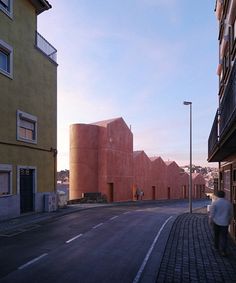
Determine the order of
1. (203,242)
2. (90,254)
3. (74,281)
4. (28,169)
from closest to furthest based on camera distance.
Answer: (74,281) → (90,254) → (203,242) → (28,169)

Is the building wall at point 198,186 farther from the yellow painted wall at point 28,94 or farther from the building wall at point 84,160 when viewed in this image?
the yellow painted wall at point 28,94

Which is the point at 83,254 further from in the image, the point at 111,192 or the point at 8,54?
the point at 111,192

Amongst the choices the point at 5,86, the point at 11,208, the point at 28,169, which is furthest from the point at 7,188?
the point at 5,86

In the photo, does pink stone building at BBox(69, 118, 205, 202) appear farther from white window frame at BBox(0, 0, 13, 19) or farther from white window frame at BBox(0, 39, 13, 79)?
white window frame at BBox(0, 0, 13, 19)

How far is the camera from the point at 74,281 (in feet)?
25.5

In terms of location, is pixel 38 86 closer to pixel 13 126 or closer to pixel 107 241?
pixel 13 126

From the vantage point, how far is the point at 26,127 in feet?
72.9

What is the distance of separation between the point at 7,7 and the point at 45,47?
16.6 feet

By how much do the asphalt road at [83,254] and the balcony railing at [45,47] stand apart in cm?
1207

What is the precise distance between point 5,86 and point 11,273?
13.0m

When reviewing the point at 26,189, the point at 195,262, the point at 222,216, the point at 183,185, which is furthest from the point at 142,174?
the point at 195,262

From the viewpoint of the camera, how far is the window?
69.2 feet

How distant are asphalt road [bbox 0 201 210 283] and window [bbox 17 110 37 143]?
6.40 metres

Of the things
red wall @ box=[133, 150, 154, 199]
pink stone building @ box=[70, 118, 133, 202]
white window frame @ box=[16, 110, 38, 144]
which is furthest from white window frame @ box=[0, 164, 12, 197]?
red wall @ box=[133, 150, 154, 199]
